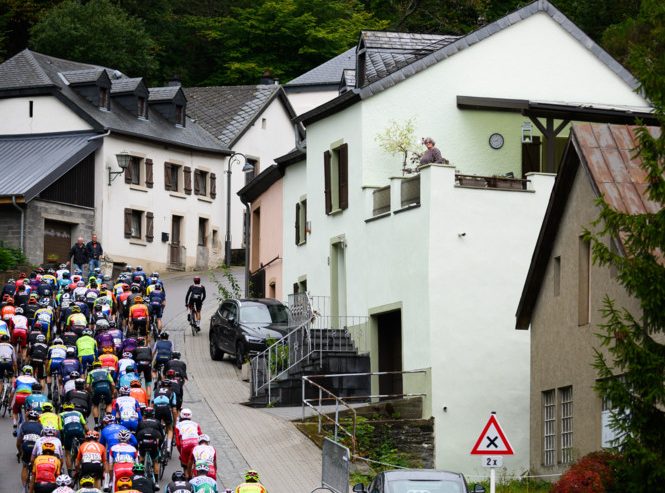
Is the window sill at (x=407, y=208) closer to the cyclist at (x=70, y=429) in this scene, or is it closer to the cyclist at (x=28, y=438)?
the cyclist at (x=70, y=429)

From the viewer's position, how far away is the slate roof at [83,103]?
66875 millimetres

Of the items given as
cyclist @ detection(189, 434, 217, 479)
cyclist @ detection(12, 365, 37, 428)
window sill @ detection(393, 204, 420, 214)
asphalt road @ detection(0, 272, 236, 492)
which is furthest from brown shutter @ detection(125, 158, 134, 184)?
cyclist @ detection(189, 434, 217, 479)

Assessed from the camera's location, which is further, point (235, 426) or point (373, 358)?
point (373, 358)

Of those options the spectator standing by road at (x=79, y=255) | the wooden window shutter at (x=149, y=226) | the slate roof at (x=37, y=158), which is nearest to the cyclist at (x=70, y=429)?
the spectator standing by road at (x=79, y=255)

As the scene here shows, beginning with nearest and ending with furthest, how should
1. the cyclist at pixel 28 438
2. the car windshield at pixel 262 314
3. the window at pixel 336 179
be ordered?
1. the cyclist at pixel 28 438
2. the window at pixel 336 179
3. the car windshield at pixel 262 314

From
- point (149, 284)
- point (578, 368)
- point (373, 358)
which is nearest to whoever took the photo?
point (578, 368)

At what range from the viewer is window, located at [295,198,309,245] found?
157 feet

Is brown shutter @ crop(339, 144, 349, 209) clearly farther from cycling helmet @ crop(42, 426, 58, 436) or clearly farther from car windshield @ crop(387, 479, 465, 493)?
car windshield @ crop(387, 479, 465, 493)

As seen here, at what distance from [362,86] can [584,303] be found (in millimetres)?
12925

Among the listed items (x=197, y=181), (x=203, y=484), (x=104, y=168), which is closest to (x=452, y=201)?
(x=203, y=484)

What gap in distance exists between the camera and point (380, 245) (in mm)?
40969

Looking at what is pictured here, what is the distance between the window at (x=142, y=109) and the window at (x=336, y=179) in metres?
27.3

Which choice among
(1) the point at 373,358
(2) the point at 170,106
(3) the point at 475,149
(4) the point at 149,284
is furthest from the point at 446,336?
(2) the point at 170,106

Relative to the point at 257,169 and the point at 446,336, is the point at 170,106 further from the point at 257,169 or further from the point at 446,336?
the point at 446,336
